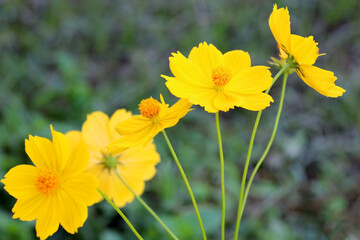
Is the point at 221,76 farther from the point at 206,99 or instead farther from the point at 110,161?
the point at 110,161

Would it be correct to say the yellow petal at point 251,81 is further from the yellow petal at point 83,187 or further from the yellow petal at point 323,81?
the yellow petal at point 83,187

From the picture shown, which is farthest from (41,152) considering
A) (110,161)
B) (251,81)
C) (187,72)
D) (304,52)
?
(304,52)

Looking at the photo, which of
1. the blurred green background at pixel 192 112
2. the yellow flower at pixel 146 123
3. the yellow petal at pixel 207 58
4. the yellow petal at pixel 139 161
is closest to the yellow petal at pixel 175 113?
the yellow flower at pixel 146 123

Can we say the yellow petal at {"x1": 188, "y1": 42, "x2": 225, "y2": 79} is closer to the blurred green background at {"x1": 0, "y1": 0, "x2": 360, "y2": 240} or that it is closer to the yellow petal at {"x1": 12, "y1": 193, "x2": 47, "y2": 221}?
the yellow petal at {"x1": 12, "y1": 193, "x2": 47, "y2": 221}

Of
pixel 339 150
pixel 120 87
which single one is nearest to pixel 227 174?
pixel 339 150

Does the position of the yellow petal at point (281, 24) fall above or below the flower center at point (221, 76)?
above

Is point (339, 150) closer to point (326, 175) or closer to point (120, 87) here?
point (326, 175)
